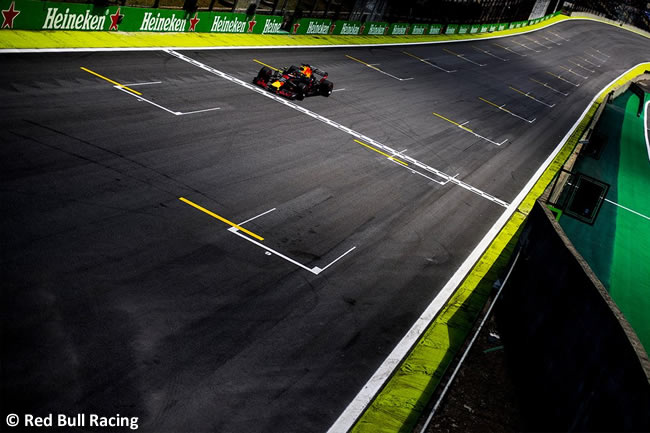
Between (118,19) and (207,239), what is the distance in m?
19.2

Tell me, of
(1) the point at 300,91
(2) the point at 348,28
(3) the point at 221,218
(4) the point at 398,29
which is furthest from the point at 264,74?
(4) the point at 398,29

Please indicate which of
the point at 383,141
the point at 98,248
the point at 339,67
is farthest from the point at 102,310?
the point at 339,67

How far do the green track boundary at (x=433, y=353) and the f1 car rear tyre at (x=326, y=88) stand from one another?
13.4 meters

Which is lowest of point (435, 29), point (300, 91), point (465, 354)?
point (465, 354)

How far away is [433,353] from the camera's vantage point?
14.6 metres

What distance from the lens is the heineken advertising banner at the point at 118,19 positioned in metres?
25.7

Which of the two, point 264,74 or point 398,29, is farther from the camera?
point 398,29

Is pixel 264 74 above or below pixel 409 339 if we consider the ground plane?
above

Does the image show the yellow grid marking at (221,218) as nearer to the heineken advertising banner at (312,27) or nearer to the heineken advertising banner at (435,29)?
the heineken advertising banner at (312,27)

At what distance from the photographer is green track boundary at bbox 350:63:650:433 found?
12125 mm

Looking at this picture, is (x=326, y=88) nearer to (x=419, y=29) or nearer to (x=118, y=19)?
(x=118, y=19)

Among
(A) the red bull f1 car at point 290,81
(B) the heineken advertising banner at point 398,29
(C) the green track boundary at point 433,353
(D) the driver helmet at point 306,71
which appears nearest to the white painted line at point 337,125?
(A) the red bull f1 car at point 290,81

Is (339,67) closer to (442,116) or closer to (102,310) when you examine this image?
(442,116)

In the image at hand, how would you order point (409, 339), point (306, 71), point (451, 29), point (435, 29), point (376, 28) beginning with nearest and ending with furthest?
point (409, 339)
point (306, 71)
point (376, 28)
point (435, 29)
point (451, 29)
